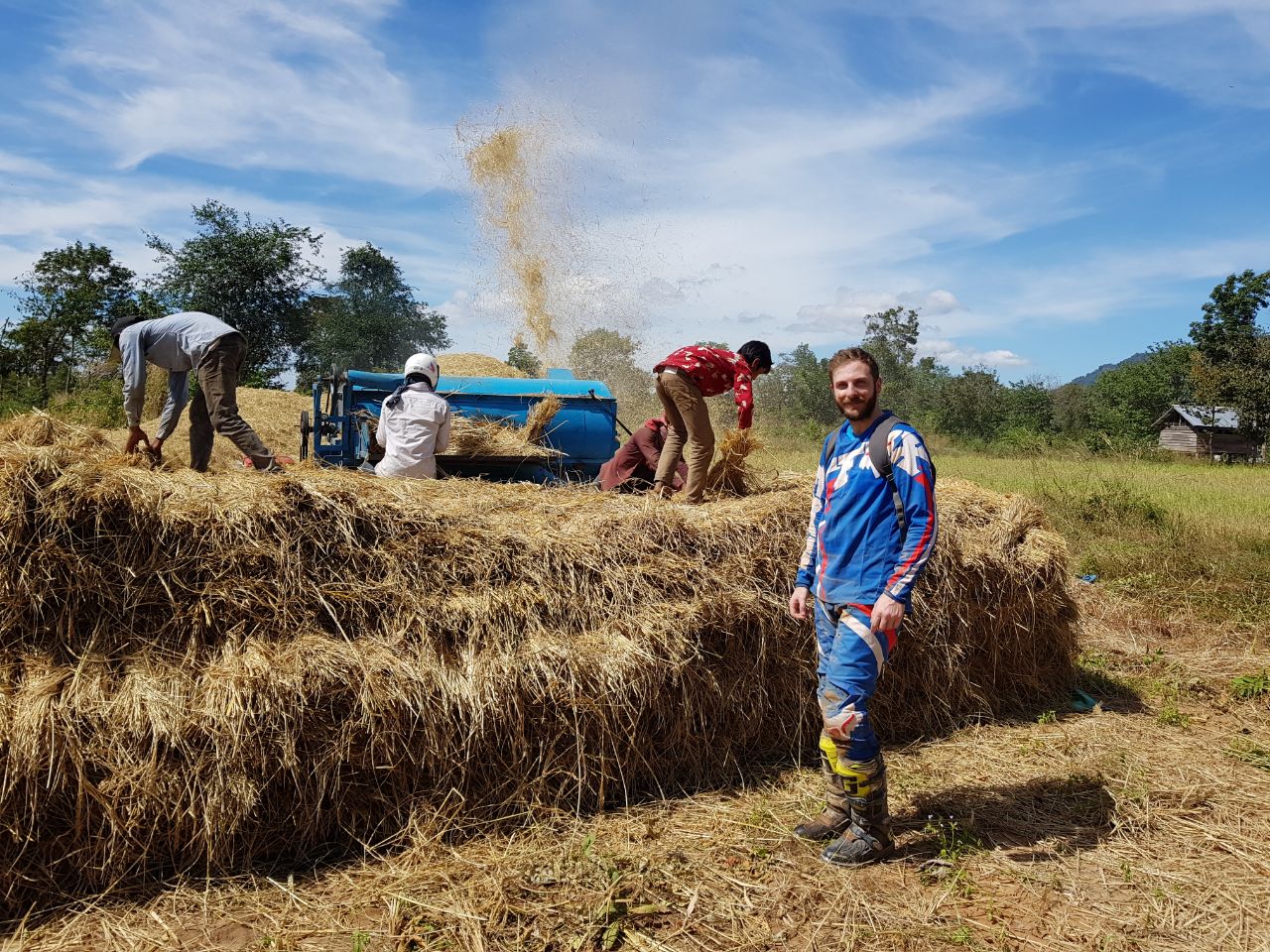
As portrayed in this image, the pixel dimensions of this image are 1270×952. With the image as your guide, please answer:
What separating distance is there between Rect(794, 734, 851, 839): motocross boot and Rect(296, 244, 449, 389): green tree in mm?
23951

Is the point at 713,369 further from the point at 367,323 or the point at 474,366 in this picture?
the point at 367,323

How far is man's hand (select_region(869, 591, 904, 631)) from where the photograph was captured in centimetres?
305

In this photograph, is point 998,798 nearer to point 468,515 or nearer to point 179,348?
point 468,515

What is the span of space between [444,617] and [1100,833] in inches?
119

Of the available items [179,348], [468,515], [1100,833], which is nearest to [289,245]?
[179,348]

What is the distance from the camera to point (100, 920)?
8.82 feet

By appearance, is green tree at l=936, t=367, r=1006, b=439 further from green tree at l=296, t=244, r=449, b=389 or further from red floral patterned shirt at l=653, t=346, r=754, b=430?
red floral patterned shirt at l=653, t=346, r=754, b=430

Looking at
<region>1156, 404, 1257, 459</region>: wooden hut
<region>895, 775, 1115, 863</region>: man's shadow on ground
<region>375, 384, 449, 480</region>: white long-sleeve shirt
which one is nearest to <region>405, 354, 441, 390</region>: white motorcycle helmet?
<region>375, 384, 449, 480</region>: white long-sleeve shirt

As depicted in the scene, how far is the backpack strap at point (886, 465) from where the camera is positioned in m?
3.15

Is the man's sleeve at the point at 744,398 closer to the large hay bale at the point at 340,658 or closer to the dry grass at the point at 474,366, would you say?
the large hay bale at the point at 340,658

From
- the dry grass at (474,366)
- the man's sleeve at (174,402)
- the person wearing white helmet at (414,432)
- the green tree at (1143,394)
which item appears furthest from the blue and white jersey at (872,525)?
the green tree at (1143,394)

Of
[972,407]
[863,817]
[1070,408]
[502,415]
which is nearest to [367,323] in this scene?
[502,415]

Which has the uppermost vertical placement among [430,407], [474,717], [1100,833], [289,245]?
[289,245]

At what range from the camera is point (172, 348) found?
19.6 feet
